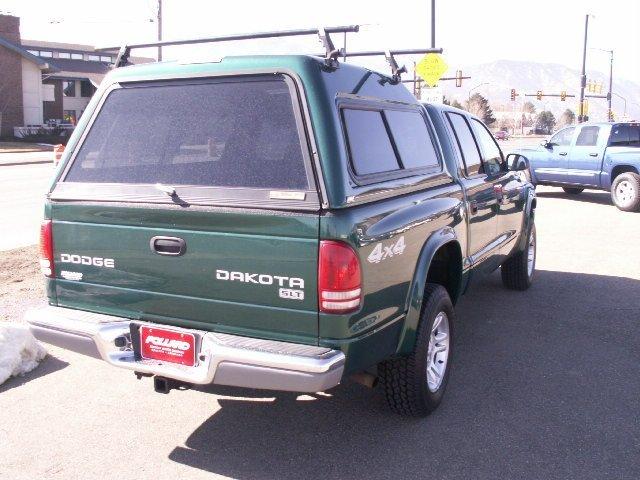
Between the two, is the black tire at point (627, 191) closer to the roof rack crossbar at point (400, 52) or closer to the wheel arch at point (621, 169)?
the wheel arch at point (621, 169)

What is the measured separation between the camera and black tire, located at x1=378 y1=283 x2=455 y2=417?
397 cm

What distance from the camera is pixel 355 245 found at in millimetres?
3248

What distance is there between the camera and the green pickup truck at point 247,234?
10.7ft

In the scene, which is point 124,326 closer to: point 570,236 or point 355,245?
point 355,245

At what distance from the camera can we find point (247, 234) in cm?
332

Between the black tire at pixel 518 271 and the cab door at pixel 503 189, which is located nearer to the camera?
the cab door at pixel 503 189

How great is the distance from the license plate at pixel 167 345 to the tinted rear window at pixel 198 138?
76 centimetres

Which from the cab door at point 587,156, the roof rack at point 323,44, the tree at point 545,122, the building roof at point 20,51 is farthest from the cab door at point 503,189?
the tree at point 545,122

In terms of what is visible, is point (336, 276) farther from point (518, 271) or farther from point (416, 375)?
point (518, 271)

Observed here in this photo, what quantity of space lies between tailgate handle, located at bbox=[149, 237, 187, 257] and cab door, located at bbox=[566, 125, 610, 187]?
13805 millimetres

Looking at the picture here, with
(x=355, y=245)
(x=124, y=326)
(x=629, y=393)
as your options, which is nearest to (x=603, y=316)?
(x=629, y=393)

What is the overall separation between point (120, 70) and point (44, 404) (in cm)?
211

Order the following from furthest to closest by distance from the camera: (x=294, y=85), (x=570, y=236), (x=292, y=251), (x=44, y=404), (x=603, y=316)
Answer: (x=570, y=236), (x=603, y=316), (x=44, y=404), (x=294, y=85), (x=292, y=251)

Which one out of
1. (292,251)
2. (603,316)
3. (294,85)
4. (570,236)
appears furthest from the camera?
(570,236)
